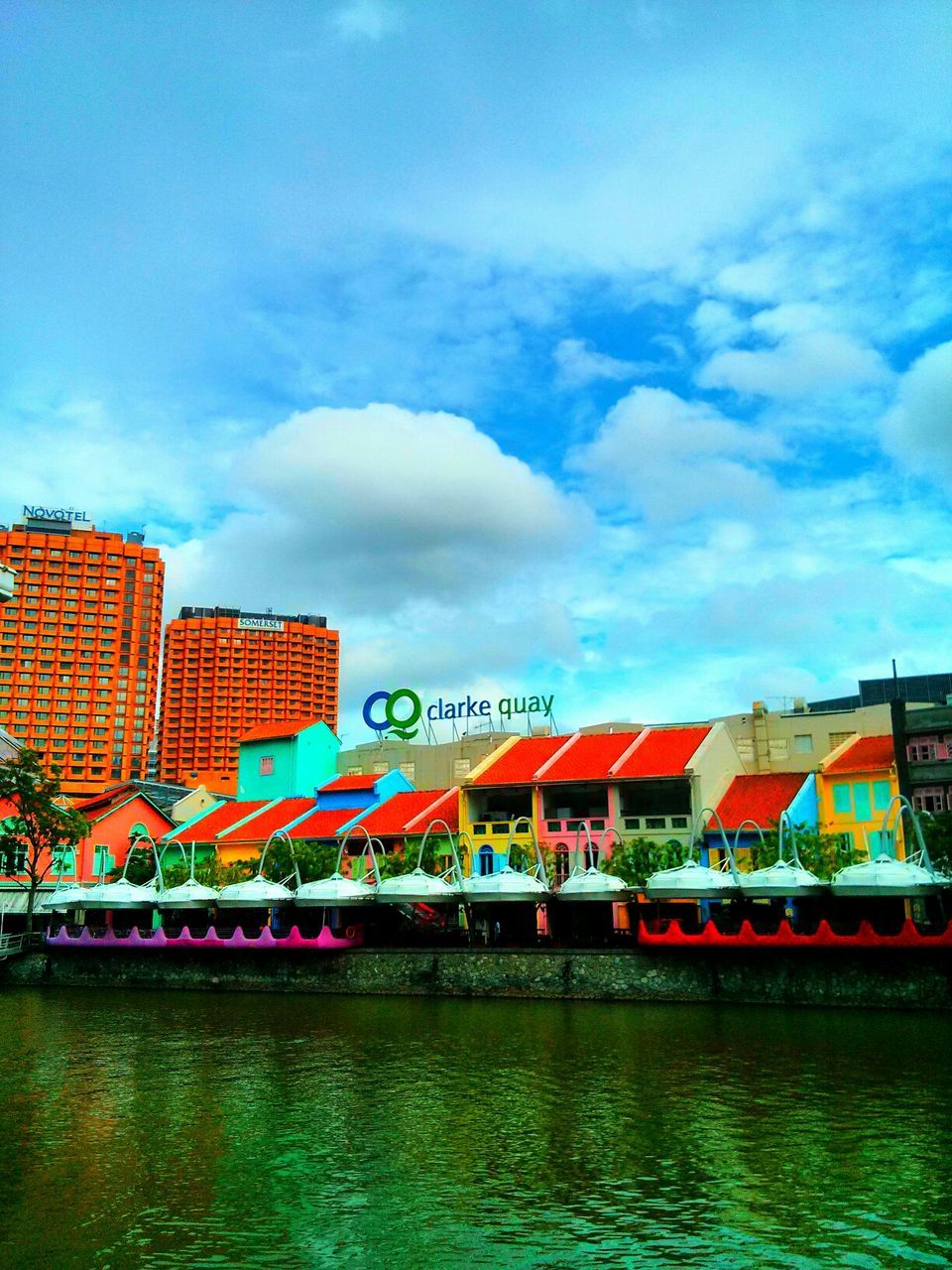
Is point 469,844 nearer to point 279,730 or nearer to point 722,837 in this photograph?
point 722,837

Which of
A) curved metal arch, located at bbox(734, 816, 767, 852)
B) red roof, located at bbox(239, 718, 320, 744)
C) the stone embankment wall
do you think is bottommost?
the stone embankment wall

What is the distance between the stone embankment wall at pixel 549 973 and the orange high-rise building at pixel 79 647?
117 m

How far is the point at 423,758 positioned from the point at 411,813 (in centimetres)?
1306

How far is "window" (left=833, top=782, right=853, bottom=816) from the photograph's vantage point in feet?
212

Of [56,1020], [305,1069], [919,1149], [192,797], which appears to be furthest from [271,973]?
[919,1149]

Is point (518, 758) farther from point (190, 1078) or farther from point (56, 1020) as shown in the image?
point (190, 1078)

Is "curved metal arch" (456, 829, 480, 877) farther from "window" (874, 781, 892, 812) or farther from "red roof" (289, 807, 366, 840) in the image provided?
"window" (874, 781, 892, 812)

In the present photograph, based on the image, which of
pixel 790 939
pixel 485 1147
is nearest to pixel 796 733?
pixel 790 939

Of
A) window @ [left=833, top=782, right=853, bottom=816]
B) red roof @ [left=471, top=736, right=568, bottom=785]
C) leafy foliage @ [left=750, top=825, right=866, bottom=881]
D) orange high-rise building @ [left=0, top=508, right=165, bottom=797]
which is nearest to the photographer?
leafy foliage @ [left=750, top=825, right=866, bottom=881]

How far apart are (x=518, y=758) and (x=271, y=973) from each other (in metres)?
21.9

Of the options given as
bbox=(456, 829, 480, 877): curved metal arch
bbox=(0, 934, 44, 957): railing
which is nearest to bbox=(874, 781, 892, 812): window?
bbox=(456, 829, 480, 877): curved metal arch

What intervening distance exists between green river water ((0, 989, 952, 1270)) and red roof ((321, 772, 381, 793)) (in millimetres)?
37146

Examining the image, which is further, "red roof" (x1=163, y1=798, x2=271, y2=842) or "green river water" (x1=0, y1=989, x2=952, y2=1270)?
"red roof" (x1=163, y1=798, x2=271, y2=842)

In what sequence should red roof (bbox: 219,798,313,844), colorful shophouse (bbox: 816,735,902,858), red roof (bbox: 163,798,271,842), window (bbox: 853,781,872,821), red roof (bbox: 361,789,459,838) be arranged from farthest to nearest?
red roof (bbox: 163,798,271,842)
red roof (bbox: 219,798,313,844)
red roof (bbox: 361,789,459,838)
window (bbox: 853,781,872,821)
colorful shophouse (bbox: 816,735,902,858)
